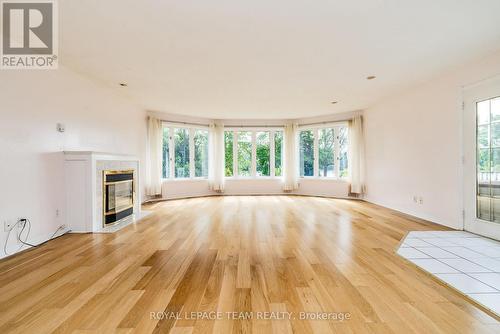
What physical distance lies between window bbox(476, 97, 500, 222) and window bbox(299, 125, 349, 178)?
3.41m

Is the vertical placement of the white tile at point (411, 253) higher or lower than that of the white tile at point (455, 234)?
higher

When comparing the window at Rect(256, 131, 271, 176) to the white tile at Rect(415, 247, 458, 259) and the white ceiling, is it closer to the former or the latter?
the white ceiling

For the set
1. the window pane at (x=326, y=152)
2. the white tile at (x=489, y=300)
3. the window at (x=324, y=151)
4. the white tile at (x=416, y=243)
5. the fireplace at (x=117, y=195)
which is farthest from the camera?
the window pane at (x=326, y=152)

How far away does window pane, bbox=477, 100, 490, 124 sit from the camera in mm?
3172

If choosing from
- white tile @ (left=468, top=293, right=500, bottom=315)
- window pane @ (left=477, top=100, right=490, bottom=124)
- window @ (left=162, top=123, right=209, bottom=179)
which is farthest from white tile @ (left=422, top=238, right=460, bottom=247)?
window @ (left=162, top=123, right=209, bottom=179)

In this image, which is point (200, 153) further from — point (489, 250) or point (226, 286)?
point (489, 250)

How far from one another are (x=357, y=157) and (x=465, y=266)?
4284 mm

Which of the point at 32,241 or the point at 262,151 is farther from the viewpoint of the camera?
Result: the point at 262,151

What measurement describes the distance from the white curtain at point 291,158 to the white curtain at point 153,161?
3860mm

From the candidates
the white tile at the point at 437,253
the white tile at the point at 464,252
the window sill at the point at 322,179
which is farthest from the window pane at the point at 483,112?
the window sill at the point at 322,179

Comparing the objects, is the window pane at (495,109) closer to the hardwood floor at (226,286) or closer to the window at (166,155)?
the hardwood floor at (226,286)

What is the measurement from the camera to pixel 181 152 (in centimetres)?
695

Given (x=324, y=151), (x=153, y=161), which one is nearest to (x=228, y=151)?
(x=153, y=161)

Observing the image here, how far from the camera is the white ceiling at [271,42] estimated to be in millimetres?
2137
